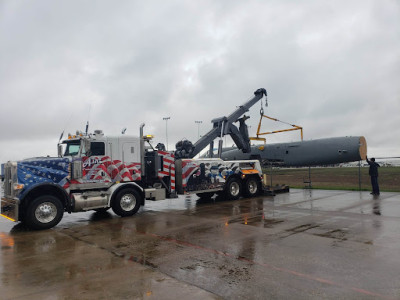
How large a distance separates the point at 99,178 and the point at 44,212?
206 centimetres

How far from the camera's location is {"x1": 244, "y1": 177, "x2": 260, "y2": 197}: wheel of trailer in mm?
15997

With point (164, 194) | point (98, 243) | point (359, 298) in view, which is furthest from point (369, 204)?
point (98, 243)

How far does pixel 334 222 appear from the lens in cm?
916

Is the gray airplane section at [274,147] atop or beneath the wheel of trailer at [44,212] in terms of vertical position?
atop

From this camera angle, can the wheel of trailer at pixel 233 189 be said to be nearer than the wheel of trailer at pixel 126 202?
No

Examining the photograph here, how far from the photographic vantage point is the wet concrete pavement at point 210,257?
180 inches

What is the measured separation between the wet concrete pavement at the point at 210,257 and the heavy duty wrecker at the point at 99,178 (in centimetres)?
65

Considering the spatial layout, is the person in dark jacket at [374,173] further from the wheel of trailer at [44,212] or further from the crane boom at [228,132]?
the wheel of trailer at [44,212]

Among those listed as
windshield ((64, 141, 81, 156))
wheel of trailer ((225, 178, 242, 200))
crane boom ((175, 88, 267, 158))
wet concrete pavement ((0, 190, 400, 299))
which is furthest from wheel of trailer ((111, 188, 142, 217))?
crane boom ((175, 88, 267, 158))

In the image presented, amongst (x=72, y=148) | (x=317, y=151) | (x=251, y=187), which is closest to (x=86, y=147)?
(x=72, y=148)

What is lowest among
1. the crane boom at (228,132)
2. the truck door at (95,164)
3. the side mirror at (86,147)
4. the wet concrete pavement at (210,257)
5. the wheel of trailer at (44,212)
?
the wet concrete pavement at (210,257)

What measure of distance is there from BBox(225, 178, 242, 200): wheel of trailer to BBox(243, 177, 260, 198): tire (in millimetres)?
386

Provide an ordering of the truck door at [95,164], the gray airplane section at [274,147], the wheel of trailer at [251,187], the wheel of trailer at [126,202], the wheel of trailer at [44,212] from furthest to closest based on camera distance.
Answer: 1. the gray airplane section at [274,147]
2. the wheel of trailer at [251,187]
3. the wheel of trailer at [126,202]
4. the truck door at [95,164]
5. the wheel of trailer at [44,212]

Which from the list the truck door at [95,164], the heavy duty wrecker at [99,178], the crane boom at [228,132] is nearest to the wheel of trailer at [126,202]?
the heavy duty wrecker at [99,178]
